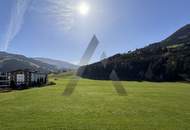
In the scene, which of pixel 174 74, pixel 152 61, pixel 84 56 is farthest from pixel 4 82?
pixel 152 61

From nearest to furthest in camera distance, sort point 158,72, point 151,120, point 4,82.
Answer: point 151,120 → point 4,82 → point 158,72

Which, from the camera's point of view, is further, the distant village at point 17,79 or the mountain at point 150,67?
the mountain at point 150,67

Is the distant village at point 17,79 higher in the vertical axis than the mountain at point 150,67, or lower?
lower

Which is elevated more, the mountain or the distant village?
the mountain

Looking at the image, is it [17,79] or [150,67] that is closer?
[17,79]

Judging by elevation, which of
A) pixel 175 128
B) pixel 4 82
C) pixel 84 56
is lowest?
pixel 175 128

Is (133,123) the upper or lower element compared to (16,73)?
lower

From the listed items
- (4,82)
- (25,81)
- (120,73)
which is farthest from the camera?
(120,73)

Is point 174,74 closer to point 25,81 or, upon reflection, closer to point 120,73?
point 120,73

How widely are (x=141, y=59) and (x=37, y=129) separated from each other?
15789 cm

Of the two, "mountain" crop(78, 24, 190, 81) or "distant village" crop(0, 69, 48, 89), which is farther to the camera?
"mountain" crop(78, 24, 190, 81)

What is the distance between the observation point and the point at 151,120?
63.8 feet

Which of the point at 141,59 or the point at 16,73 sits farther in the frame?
the point at 141,59

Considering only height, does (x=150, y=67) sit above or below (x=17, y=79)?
above
